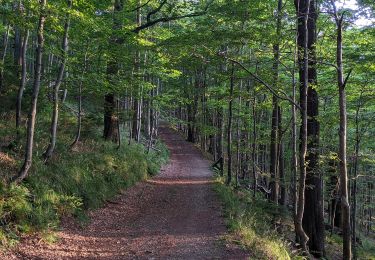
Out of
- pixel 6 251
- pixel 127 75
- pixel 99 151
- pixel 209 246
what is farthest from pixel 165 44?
pixel 6 251

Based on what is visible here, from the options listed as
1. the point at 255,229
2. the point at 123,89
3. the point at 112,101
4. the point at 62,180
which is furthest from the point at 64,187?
the point at 112,101

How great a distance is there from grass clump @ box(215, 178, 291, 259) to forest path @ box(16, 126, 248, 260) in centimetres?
29

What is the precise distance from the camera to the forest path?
6449 mm

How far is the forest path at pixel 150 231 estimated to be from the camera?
21.2ft

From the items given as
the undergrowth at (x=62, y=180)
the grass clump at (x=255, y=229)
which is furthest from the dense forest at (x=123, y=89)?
the grass clump at (x=255, y=229)

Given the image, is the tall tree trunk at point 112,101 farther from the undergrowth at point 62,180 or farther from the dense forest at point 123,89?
the undergrowth at point 62,180

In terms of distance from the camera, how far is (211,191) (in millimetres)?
13688

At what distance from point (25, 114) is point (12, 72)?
7.28ft

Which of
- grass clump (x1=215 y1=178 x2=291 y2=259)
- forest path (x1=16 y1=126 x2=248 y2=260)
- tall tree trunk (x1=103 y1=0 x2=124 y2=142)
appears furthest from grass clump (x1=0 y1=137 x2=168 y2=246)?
grass clump (x1=215 y1=178 x2=291 y2=259)

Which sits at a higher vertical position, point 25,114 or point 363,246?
point 25,114

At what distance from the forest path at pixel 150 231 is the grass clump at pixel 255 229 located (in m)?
0.29

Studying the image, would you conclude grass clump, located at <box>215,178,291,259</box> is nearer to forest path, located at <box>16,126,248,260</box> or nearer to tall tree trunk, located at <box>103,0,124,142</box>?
forest path, located at <box>16,126,248,260</box>

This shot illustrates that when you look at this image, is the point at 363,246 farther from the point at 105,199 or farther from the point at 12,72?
the point at 12,72

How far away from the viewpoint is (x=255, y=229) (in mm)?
9242
